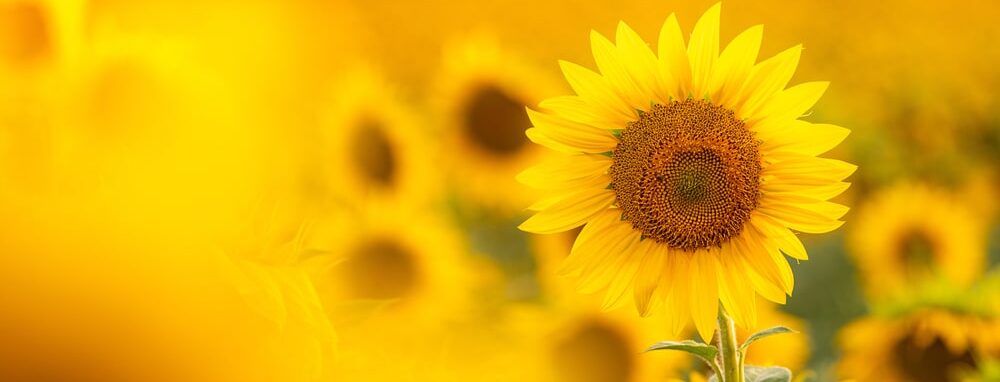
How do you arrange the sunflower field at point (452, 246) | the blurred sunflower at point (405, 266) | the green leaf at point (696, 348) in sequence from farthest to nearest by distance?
the blurred sunflower at point (405, 266) < the green leaf at point (696, 348) < the sunflower field at point (452, 246)

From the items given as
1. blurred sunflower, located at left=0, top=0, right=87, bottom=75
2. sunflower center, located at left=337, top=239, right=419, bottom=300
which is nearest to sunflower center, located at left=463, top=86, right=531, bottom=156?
sunflower center, located at left=337, top=239, right=419, bottom=300

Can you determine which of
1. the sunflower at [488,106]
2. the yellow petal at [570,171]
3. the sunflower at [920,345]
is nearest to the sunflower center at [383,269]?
the sunflower at [488,106]

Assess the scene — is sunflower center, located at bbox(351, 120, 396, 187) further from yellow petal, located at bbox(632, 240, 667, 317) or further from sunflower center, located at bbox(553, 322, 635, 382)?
yellow petal, located at bbox(632, 240, 667, 317)

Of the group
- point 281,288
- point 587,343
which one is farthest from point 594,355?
point 281,288

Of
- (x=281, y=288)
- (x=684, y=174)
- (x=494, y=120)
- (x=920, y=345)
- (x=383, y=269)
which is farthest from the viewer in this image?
(x=494, y=120)

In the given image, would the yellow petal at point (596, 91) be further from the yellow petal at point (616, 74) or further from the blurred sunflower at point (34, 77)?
the blurred sunflower at point (34, 77)

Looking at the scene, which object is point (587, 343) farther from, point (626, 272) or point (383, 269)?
point (626, 272)

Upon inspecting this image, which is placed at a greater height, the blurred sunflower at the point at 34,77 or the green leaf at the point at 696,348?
the blurred sunflower at the point at 34,77
